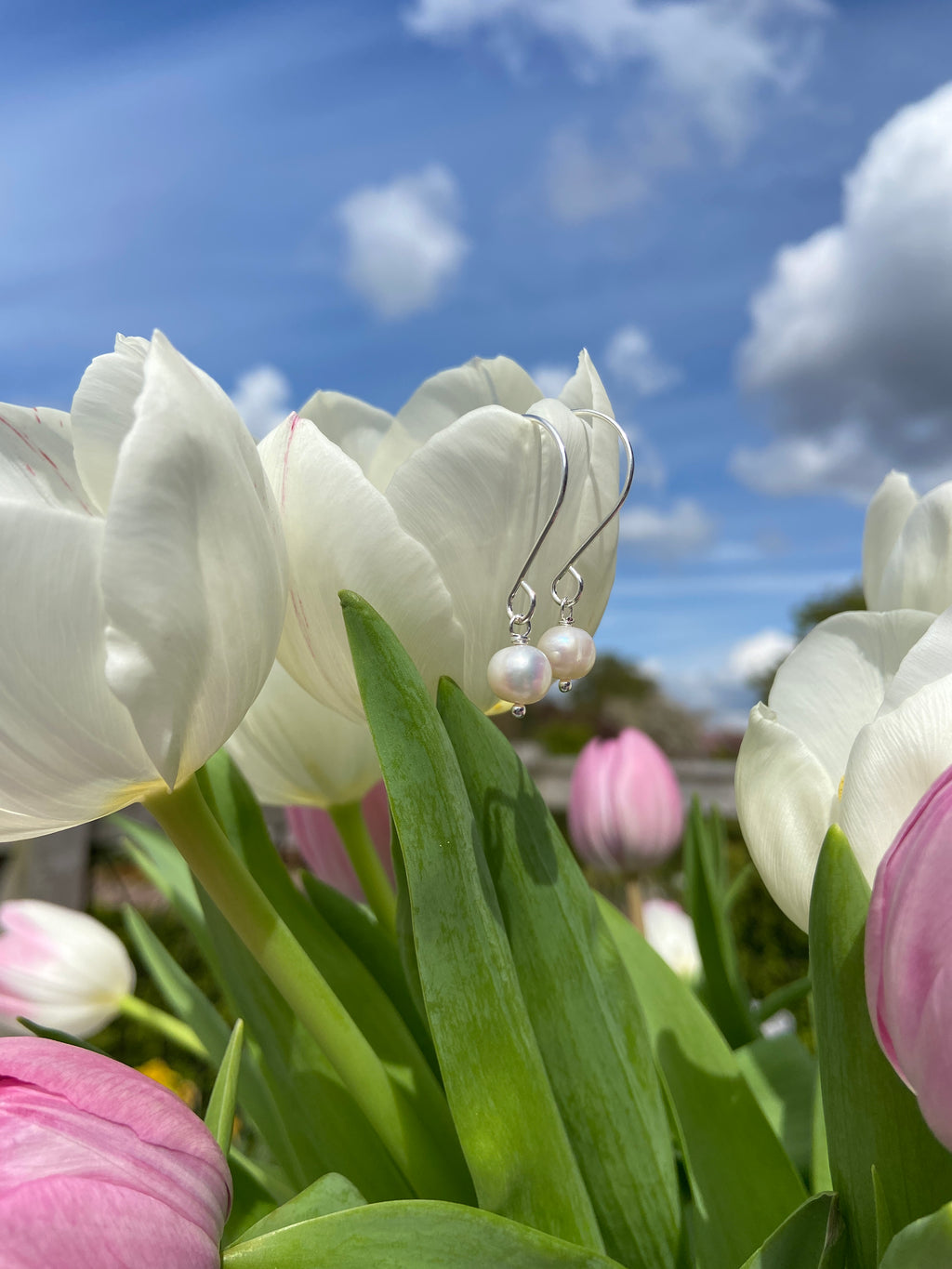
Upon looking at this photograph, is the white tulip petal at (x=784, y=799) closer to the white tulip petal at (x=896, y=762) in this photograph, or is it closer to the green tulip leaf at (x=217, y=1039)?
the white tulip petal at (x=896, y=762)

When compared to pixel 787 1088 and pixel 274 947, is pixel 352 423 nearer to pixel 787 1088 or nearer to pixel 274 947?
pixel 274 947

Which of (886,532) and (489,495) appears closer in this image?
(489,495)

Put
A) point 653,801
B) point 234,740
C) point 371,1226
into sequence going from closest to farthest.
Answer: point 371,1226, point 234,740, point 653,801

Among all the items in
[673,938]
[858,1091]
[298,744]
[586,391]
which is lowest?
[673,938]

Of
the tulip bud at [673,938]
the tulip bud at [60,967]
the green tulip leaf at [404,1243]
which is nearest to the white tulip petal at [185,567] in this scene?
the green tulip leaf at [404,1243]

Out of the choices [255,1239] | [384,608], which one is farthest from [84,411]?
[255,1239]

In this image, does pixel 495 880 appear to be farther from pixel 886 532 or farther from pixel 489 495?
pixel 886 532

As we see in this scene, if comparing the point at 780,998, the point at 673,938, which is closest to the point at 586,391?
the point at 780,998
